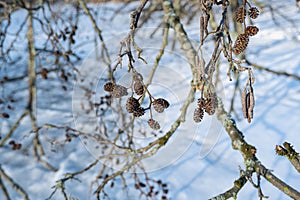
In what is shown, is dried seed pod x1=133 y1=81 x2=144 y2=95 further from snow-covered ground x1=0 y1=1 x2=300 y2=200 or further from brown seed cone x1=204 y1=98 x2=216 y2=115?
snow-covered ground x1=0 y1=1 x2=300 y2=200

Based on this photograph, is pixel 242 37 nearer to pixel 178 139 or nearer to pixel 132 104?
pixel 132 104

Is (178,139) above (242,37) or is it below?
above

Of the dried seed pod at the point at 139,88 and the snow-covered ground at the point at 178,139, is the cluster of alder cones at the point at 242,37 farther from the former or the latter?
the snow-covered ground at the point at 178,139

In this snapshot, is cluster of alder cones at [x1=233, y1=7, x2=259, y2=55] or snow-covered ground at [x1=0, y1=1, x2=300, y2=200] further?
snow-covered ground at [x1=0, y1=1, x2=300, y2=200]

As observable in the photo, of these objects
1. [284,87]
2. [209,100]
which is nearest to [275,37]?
[284,87]

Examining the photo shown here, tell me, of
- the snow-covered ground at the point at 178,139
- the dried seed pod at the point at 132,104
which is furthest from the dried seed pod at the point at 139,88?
the snow-covered ground at the point at 178,139

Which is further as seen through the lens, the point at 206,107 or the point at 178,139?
the point at 178,139

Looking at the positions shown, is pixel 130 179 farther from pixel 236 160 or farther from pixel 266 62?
pixel 266 62

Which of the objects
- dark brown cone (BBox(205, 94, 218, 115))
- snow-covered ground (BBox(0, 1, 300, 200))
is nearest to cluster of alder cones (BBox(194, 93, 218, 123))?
dark brown cone (BBox(205, 94, 218, 115))

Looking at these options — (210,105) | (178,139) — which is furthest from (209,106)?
(178,139)

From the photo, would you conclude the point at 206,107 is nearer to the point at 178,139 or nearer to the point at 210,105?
the point at 210,105

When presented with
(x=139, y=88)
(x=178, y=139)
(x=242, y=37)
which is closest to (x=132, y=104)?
(x=139, y=88)
